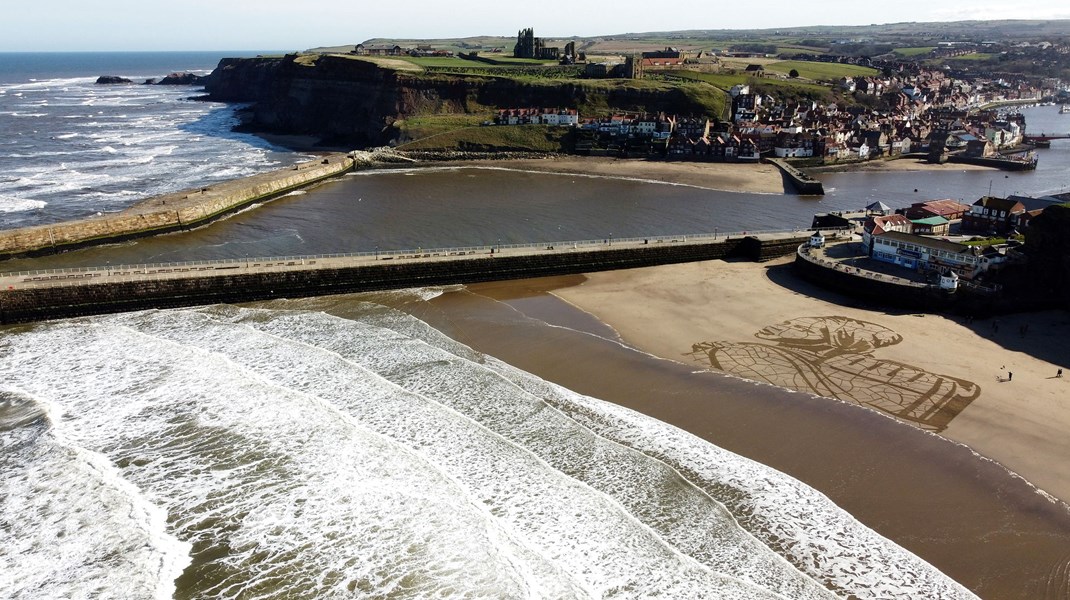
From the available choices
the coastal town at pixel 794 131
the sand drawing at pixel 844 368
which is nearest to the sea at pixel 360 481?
the sand drawing at pixel 844 368

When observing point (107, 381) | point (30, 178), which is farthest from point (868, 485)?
point (30, 178)

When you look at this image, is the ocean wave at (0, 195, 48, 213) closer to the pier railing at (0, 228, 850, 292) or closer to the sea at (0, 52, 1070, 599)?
the pier railing at (0, 228, 850, 292)

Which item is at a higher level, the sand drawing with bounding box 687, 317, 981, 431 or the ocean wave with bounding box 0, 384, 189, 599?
the ocean wave with bounding box 0, 384, 189, 599

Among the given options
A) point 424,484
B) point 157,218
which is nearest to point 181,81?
point 157,218

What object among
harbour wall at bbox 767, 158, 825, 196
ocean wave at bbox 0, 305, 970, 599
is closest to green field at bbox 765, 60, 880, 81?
harbour wall at bbox 767, 158, 825, 196

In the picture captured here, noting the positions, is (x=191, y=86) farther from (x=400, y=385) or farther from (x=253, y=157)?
A: (x=400, y=385)

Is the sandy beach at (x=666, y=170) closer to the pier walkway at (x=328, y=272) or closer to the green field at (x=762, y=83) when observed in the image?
the pier walkway at (x=328, y=272)
